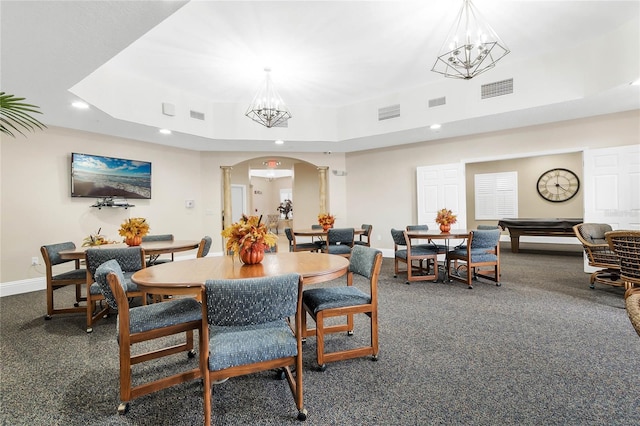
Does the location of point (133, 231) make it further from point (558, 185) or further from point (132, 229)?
point (558, 185)

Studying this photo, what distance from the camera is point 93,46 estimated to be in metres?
2.78

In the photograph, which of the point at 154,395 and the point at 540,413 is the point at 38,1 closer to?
the point at 154,395

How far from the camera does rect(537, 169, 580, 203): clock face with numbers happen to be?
8.12 metres

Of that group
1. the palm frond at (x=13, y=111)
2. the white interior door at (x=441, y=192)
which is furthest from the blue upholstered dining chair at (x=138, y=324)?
the white interior door at (x=441, y=192)

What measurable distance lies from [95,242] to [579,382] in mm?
5301

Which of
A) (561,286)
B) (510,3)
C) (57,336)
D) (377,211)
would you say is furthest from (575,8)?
(57,336)

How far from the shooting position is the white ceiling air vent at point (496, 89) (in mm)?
Answer: 4809

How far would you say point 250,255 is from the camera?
7.72 feet

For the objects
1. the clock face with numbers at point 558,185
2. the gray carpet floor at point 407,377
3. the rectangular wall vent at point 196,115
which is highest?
the rectangular wall vent at point 196,115

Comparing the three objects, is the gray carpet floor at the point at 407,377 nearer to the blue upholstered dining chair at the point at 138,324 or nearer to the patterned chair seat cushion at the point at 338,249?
the blue upholstered dining chair at the point at 138,324

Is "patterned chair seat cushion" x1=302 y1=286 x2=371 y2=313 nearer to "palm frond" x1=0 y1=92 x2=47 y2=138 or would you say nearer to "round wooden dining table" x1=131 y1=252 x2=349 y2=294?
"round wooden dining table" x1=131 y1=252 x2=349 y2=294

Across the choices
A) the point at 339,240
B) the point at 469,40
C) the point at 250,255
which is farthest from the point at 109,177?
Result: the point at 469,40

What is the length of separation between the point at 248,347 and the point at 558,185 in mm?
9796

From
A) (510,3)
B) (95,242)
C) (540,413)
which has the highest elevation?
(510,3)
